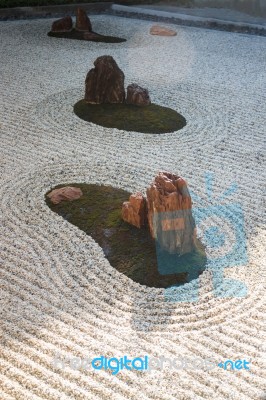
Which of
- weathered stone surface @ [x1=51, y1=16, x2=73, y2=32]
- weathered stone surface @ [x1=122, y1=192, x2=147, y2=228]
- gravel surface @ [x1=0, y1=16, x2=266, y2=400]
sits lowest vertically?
gravel surface @ [x1=0, y1=16, x2=266, y2=400]

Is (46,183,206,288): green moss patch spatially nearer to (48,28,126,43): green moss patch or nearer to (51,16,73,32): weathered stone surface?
(48,28,126,43): green moss patch

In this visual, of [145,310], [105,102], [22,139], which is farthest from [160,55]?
[145,310]

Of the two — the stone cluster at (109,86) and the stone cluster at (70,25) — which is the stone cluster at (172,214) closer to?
the stone cluster at (109,86)

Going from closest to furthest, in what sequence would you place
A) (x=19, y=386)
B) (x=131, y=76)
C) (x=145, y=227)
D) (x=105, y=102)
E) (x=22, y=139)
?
(x=19, y=386), (x=145, y=227), (x=22, y=139), (x=105, y=102), (x=131, y=76)

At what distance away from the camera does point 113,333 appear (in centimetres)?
377

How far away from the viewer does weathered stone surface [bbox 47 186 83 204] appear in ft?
17.4

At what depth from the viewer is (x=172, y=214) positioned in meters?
4.38

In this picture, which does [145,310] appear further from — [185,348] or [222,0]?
[222,0]

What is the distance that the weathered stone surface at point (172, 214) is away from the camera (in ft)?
14.3

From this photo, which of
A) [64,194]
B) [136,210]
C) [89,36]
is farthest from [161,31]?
[136,210]

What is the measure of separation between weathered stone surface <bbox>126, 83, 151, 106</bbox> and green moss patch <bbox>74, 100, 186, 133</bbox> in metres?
0.05

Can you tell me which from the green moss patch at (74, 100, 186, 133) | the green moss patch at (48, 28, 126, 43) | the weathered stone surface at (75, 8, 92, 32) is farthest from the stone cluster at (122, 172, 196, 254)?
the weathered stone surface at (75, 8, 92, 32)

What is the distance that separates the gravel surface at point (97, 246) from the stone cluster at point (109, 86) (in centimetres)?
37

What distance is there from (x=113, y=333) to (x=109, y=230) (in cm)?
125
